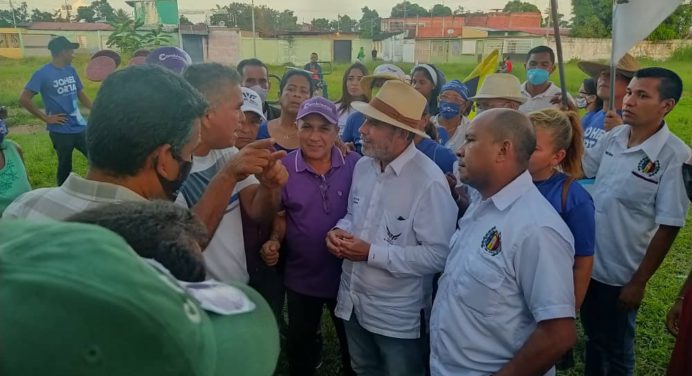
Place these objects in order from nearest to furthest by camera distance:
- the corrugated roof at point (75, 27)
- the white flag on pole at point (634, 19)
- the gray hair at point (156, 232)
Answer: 1. the gray hair at point (156, 232)
2. the white flag on pole at point (634, 19)
3. the corrugated roof at point (75, 27)

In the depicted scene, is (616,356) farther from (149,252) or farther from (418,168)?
(149,252)

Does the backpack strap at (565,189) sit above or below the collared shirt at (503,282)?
above

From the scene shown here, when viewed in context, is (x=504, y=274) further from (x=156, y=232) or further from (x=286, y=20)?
(x=286, y=20)

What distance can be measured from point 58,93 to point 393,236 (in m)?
6.41

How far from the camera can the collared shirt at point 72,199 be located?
1299mm

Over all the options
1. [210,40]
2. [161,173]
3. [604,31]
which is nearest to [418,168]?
[161,173]

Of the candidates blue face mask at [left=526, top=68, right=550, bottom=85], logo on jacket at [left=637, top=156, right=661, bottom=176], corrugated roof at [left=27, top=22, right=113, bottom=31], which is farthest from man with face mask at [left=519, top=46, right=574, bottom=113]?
corrugated roof at [left=27, top=22, right=113, bottom=31]

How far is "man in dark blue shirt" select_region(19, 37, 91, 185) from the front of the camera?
6949mm

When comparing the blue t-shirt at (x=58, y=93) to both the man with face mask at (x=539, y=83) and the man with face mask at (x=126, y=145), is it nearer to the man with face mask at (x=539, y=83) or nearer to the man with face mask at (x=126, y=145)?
the man with face mask at (x=539, y=83)

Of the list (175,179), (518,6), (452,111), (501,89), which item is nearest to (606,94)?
(501,89)

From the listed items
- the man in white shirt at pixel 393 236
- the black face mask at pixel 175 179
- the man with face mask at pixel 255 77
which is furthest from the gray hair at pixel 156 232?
the man with face mask at pixel 255 77

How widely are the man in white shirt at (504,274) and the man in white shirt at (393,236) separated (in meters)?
0.36

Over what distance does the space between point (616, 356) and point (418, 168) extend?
5.34 feet

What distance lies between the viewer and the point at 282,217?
9.24 feet
